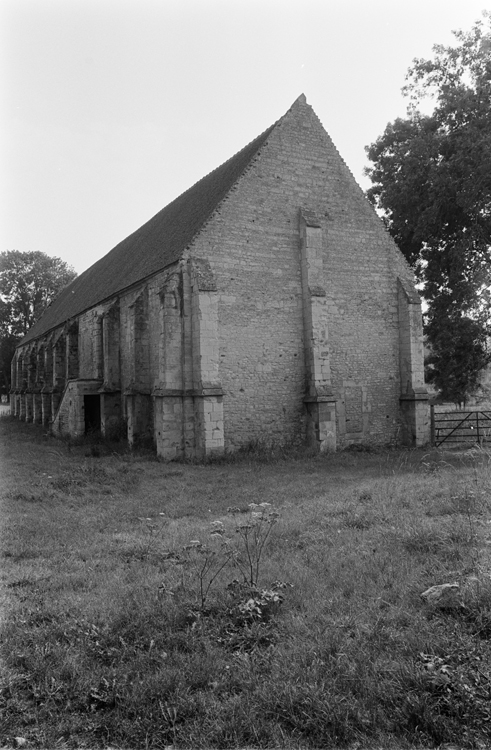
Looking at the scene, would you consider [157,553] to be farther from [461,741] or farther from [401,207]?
[401,207]

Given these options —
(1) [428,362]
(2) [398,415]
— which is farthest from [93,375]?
(1) [428,362]

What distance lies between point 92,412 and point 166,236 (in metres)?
8.29

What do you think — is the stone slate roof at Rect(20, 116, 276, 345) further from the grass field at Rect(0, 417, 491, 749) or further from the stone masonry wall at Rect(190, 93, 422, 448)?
the grass field at Rect(0, 417, 491, 749)

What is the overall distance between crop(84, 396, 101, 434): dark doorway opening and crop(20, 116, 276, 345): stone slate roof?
4.41 m

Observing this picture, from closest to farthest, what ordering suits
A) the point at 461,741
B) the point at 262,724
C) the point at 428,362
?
1. the point at 461,741
2. the point at 262,724
3. the point at 428,362

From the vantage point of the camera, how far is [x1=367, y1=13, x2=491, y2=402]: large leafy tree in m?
20.1

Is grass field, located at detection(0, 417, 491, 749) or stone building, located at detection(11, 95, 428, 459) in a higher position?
stone building, located at detection(11, 95, 428, 459)

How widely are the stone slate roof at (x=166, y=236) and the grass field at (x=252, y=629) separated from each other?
37.1ft

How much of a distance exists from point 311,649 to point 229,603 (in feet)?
3.74

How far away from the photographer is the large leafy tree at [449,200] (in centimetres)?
2008

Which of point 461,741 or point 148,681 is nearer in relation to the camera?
point 461,741

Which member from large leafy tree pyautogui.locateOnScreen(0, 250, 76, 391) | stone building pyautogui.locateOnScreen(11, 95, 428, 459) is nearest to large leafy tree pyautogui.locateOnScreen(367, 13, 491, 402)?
stone building pyautogui.locateOnScreen(11, 95, 428, 459)

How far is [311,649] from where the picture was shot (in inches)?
160

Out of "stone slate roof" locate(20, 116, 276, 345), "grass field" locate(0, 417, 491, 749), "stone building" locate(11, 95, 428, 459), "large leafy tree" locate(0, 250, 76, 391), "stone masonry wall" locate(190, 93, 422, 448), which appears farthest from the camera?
"large leafy tree" locate(0, 250, 76, 391)
